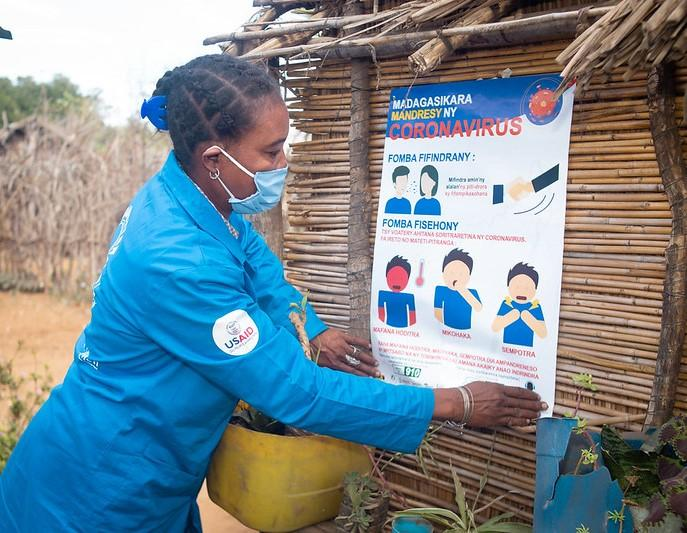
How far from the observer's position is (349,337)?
9.91ft

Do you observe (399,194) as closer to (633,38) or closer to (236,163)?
(236,163)

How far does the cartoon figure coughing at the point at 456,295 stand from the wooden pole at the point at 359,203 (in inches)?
Answer: 15.8

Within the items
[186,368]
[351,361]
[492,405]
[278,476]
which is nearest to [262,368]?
[186,368]

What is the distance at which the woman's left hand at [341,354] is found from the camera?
116 inches

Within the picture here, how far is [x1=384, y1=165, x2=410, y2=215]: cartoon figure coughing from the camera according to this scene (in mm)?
3002

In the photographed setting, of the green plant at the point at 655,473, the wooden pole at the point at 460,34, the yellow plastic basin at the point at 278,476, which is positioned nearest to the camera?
the green plant at the point at 655,473

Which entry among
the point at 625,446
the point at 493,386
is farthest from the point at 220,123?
the point at 625,446

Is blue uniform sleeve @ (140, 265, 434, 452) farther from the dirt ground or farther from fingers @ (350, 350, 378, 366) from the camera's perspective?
the dirt ground

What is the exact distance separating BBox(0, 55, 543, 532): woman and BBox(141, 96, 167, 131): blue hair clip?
29 mm

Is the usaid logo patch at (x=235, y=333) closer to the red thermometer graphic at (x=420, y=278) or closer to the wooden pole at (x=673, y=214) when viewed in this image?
the red thermometer graphic at (x=420, y=278)

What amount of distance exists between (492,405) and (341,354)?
0.79m

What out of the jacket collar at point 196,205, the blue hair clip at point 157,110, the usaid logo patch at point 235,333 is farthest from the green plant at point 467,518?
the blue hair clip at point 157,110

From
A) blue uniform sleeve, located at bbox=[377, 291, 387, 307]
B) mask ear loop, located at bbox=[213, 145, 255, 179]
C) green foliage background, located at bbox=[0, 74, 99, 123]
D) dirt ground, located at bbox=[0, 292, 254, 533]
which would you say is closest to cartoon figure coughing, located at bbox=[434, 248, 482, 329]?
blue uniform sleeve, located at bbox=[377, 291, 387, 307]

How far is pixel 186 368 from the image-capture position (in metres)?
2.24
